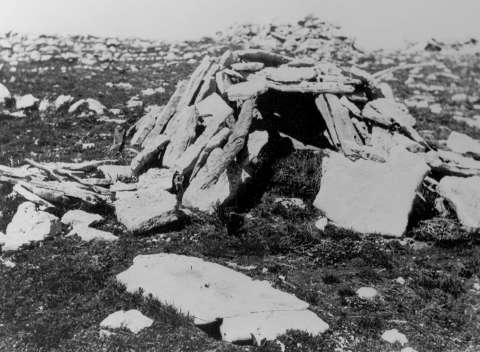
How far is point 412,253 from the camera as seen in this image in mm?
9789

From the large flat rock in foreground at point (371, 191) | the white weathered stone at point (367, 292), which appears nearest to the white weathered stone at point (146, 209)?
the large flat rock in foreground at point (371, 191)

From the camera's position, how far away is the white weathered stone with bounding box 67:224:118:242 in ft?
32.2

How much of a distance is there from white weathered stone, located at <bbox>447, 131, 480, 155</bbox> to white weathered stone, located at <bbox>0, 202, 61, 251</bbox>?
13006 millimetres

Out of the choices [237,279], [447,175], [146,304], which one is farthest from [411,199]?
[146,304]

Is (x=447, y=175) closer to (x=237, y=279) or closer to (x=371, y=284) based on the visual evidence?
(x=371, y=284)

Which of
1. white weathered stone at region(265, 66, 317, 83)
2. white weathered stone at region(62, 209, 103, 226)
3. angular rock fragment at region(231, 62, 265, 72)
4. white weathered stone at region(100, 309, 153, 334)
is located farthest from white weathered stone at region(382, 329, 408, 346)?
angular rock fragment at region(231, 62, 265, 72)

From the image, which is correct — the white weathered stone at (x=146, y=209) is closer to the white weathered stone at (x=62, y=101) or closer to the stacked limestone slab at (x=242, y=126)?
the stacked limestone slab at (x=242, y=126)

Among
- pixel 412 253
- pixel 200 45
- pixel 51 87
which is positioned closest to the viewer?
pixel 412 253

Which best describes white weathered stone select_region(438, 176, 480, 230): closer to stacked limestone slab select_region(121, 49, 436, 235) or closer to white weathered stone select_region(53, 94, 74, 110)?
stacked limestone slab select_region(121, 49, 436, 235)

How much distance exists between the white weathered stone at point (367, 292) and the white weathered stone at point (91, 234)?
16.5 ft

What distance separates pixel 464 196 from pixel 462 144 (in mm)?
5881

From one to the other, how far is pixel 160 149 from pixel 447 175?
25.8 feet

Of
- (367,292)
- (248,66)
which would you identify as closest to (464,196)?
(367,292)

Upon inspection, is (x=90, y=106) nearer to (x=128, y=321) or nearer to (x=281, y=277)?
(x=281, y=277)
